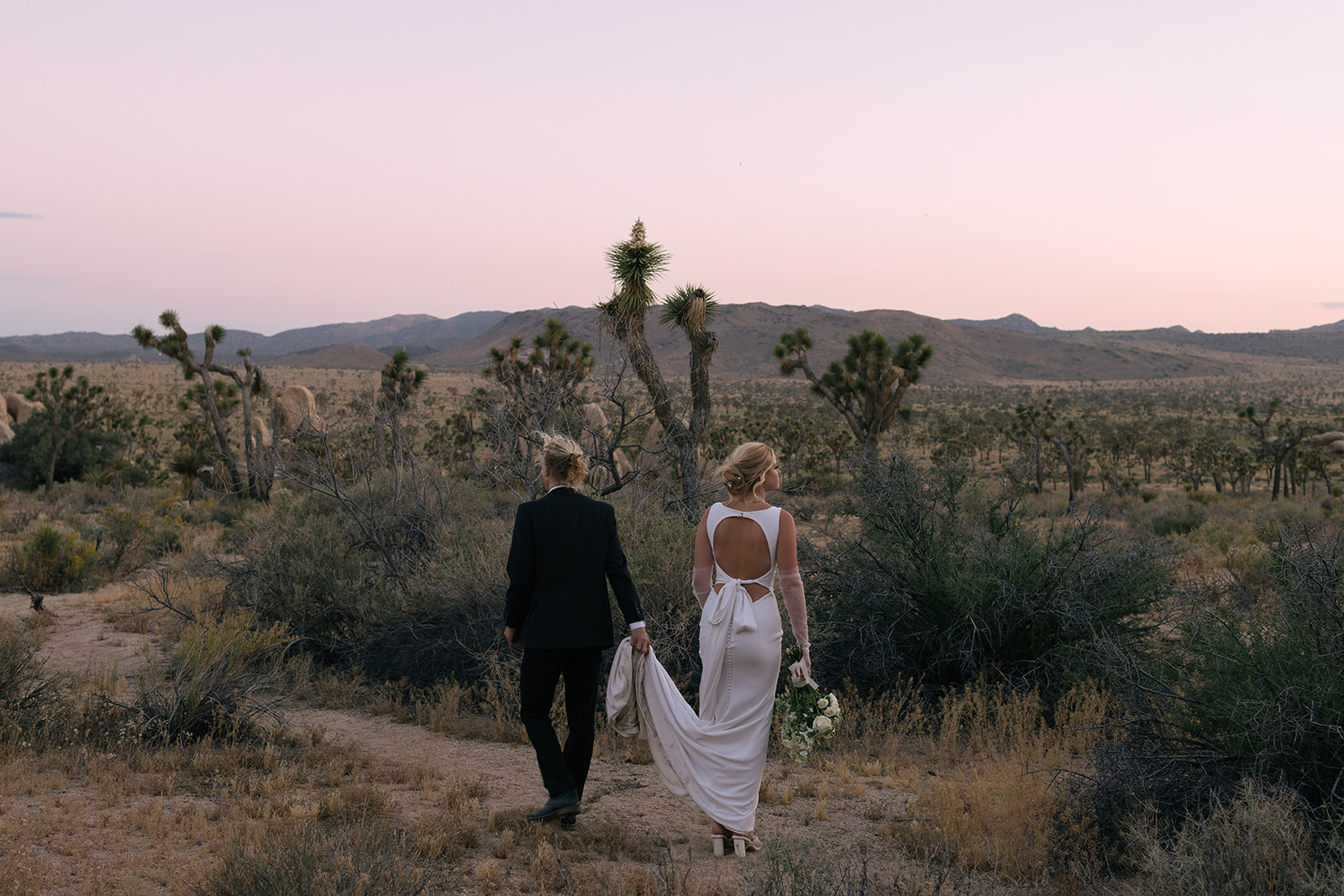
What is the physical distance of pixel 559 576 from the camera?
4.31 meters

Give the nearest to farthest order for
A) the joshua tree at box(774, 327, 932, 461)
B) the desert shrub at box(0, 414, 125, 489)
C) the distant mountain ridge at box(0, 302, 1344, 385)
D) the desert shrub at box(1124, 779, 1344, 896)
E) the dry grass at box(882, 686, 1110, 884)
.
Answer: the desert shrub at box(1124, 779, 1344, 896), the dry grass at box(882, 686, 1110, 884), the joshua tree at box(774, 327, 932, 461), the desert shrub at box(0, 414, 125, 489), the distant mountain ridge at box(0, 302, 1344, 385)

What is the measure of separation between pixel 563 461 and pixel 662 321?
34.4ft

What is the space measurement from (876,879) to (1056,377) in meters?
132

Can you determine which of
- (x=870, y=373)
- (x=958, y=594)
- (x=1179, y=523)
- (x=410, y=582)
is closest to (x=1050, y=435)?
(x=1179, y=523)

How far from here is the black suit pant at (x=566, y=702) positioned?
172 inches

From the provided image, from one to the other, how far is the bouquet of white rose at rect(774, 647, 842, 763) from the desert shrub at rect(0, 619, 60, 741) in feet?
15.0

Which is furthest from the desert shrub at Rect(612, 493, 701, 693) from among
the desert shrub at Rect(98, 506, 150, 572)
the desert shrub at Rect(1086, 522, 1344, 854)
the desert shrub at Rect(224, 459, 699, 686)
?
the desert shrub at Rect(98, 506, 150, 572)

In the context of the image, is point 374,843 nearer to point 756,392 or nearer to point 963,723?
point 963,723

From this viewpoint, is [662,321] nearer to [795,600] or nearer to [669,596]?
[669,596]

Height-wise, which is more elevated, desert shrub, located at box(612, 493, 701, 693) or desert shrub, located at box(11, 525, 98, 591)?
desert shrub, located at box(612, 493, 701, 693)

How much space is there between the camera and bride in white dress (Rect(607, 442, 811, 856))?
421cm

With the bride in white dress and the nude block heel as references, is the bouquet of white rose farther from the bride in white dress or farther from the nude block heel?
the nude block heel

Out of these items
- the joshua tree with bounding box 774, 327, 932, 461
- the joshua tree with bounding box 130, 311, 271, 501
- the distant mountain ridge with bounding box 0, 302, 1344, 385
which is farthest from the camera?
the distant mountain ridge with bounding box 0, 302, 1344, 385

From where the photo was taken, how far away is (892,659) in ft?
22.1
